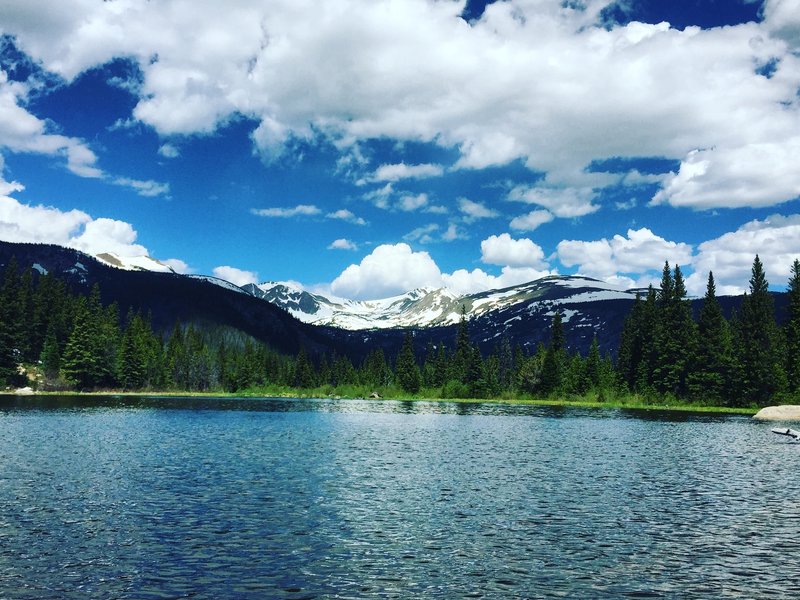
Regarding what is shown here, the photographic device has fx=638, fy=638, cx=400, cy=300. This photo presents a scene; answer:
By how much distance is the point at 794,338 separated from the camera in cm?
13338

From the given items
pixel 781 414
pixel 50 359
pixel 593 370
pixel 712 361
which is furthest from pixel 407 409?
pixel 50 359

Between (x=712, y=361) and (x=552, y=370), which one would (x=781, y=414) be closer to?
(x=712, y=361)

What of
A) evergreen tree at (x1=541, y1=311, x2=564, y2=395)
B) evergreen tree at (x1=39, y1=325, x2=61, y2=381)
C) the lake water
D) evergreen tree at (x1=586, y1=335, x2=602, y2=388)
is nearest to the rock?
evergreen tree at (x1=586, y1=335, x2=602, y2=388)

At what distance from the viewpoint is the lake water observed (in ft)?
67.7

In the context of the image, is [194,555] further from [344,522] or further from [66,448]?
[66,448]

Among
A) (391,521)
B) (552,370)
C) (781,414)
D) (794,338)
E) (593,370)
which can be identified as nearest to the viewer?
(391,521)

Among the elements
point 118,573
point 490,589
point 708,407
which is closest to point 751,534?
point 490,589

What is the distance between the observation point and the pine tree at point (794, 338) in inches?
5162

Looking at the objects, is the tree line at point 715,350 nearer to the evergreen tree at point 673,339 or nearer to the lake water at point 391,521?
the evergreen tree at point 673,339

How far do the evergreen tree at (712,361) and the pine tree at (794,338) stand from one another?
11.1 metres

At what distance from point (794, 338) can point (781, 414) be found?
25919 mm

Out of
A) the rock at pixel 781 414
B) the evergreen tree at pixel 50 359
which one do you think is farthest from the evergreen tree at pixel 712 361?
the evergreen tree at pixel 50 359

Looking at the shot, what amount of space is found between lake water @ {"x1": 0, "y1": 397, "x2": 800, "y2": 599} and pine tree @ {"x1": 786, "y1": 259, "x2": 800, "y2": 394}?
83053 mm

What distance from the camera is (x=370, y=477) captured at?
139 ft
